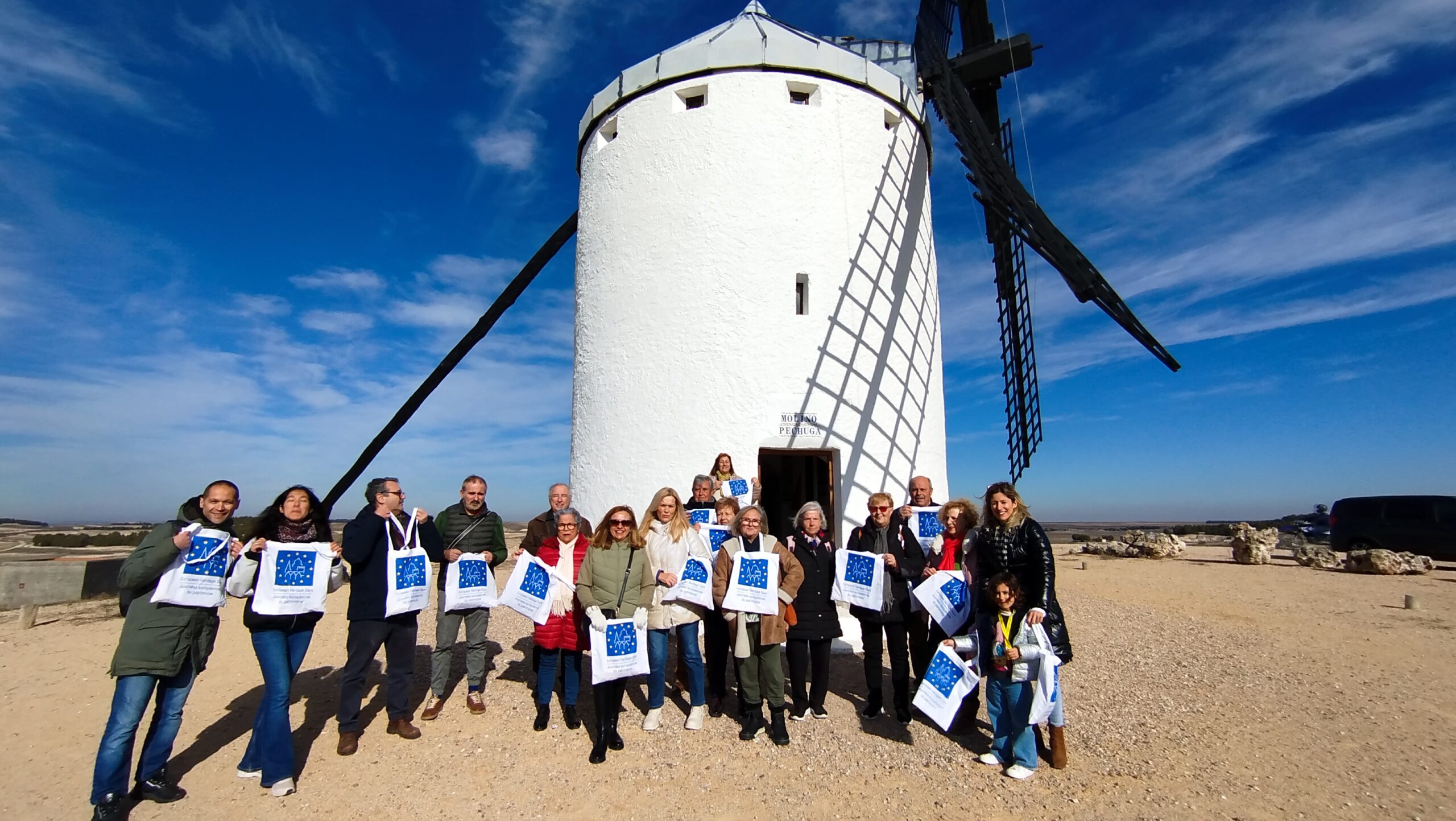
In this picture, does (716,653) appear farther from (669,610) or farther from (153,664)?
(153,664)

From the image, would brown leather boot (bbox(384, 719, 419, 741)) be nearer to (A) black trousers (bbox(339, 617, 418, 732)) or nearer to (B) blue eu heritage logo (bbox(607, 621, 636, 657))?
(A) black trousers (bbox(339, 617, 418, 732))

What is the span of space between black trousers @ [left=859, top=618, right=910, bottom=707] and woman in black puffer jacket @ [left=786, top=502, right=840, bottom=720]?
0.26m

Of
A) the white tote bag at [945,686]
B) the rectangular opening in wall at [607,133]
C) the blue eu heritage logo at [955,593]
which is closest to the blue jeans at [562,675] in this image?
the white tote bag at [945,686]

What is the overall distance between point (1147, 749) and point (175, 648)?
6267 mm

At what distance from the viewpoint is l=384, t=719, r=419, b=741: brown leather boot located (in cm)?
495

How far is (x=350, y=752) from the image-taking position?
4.70 metres

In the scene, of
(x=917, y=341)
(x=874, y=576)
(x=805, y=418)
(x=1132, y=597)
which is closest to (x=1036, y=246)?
(x=917, y=341)

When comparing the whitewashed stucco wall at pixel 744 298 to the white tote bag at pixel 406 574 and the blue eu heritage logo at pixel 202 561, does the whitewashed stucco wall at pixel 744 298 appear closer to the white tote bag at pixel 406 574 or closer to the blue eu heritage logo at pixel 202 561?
the white tote bag at pixel 406 574

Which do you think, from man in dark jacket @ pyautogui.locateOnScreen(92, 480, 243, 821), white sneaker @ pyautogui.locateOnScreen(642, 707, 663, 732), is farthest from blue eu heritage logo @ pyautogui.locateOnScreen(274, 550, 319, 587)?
white sneaker @ pyautogui.locateOnScreen(642, 707, 663, 732)

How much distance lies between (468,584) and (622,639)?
152 cm

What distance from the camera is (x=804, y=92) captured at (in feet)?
31.0

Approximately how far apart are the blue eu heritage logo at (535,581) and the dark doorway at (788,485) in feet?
17.4

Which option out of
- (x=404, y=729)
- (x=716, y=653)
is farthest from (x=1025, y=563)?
(x=404, y=729)

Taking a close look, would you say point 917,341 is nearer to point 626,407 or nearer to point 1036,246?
point 1036,246
